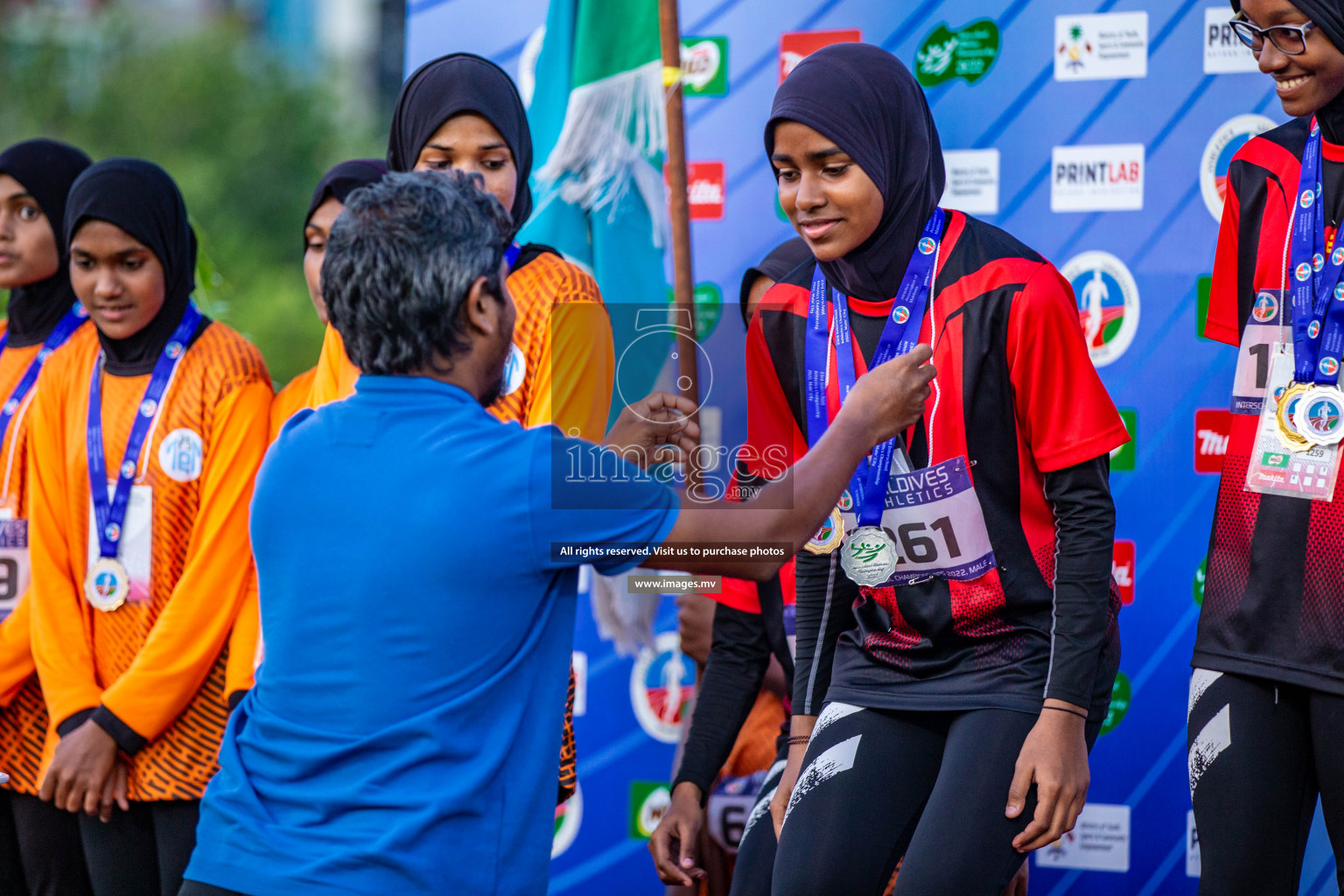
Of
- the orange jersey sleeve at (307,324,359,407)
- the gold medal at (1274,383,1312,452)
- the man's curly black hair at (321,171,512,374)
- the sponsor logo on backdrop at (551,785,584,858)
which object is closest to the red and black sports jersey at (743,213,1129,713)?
the gold medal at (1274,383,1312,452)

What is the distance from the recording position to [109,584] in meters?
3.43

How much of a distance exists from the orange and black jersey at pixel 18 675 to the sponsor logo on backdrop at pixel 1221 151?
3.26 meters

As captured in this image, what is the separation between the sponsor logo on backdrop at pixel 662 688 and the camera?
4.15 metres

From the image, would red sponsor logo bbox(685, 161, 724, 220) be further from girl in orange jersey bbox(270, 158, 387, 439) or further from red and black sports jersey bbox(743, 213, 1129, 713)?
red and black sports jersey bbox(743, 213, 1129, 713)

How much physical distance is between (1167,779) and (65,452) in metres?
3.08

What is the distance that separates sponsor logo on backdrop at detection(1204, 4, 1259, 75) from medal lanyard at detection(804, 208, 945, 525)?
1481mm

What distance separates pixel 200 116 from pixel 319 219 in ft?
62.4

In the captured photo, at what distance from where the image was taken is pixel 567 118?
3908 mm

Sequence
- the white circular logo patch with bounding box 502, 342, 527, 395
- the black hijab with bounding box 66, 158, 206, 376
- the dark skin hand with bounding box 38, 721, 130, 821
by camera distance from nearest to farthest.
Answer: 1. the white circular logo patch with bounding box 502, 342, 527, 395
2. the dark skin hand with bounding box 38, 721, 130, 821
3. the black hijab with bounding box 66, 158, 206, 376

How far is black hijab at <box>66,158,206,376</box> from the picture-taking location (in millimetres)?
3535

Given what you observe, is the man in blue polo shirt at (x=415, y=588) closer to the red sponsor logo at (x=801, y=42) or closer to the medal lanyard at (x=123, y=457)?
the medal lanyard at (x=123, y=457)

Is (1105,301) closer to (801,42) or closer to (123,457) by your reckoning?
(801,42)

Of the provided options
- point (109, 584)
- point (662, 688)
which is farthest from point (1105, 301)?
point (109, 584)

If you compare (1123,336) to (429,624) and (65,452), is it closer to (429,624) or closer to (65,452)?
(429,624)
